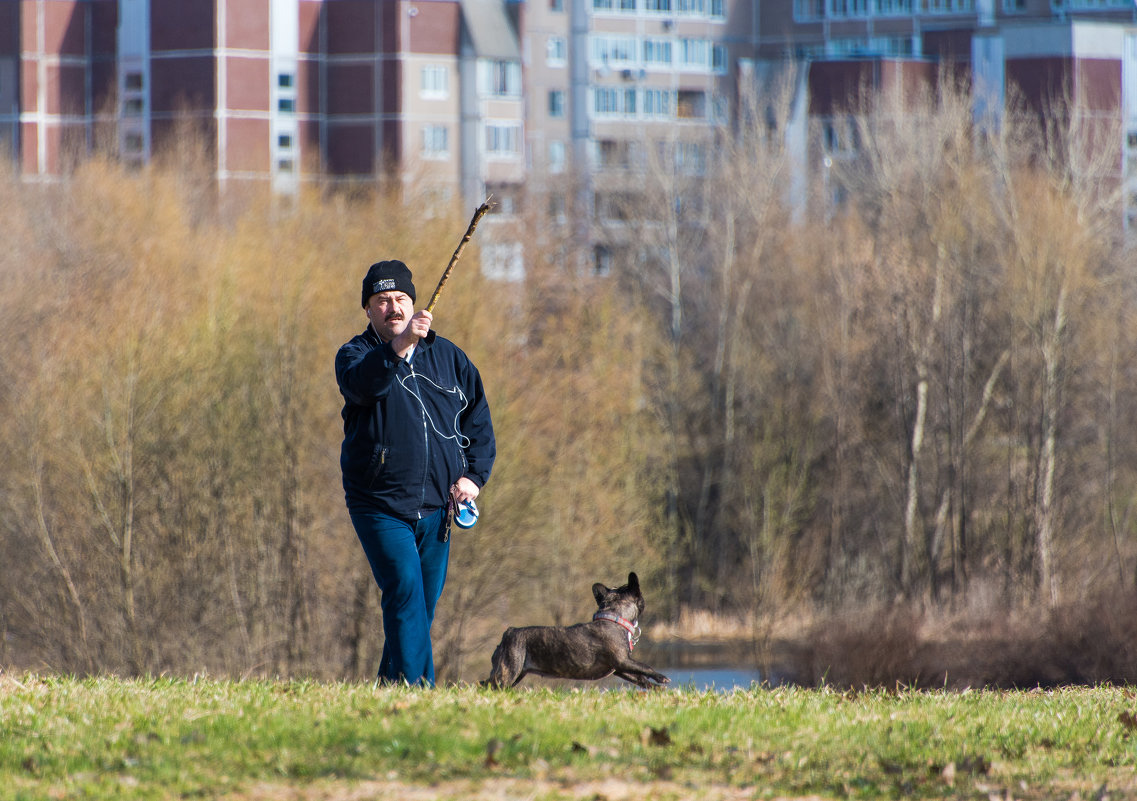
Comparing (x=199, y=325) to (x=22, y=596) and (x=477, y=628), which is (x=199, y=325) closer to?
(x=22, y=596)

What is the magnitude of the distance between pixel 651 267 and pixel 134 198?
2051 centimetres

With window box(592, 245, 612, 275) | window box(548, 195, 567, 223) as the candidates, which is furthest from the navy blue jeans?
window box(548, 195, 567, 223)

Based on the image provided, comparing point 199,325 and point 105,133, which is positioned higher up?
point 105,133

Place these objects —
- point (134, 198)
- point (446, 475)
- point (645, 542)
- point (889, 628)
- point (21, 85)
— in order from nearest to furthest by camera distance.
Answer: point (446, 475), point (889, 628), point (645, 542), point (134, 198), point (21, 85)

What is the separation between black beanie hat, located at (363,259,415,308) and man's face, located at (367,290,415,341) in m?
0.02

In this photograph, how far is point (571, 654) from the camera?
25.4 feet

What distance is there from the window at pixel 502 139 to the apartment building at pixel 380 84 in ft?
0.31

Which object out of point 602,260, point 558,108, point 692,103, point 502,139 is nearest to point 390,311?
point 602,260

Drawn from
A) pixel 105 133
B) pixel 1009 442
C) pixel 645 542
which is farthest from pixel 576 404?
pixel 105 133

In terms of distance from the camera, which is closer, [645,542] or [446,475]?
[446,475]

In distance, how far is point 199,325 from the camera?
114 feet

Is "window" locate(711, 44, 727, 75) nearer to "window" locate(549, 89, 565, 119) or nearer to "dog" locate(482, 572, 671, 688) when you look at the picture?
"window" locate(549, 89, 565, 119)

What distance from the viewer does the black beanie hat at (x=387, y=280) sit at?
7.46 metres

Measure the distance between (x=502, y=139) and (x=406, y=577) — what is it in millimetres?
65800
